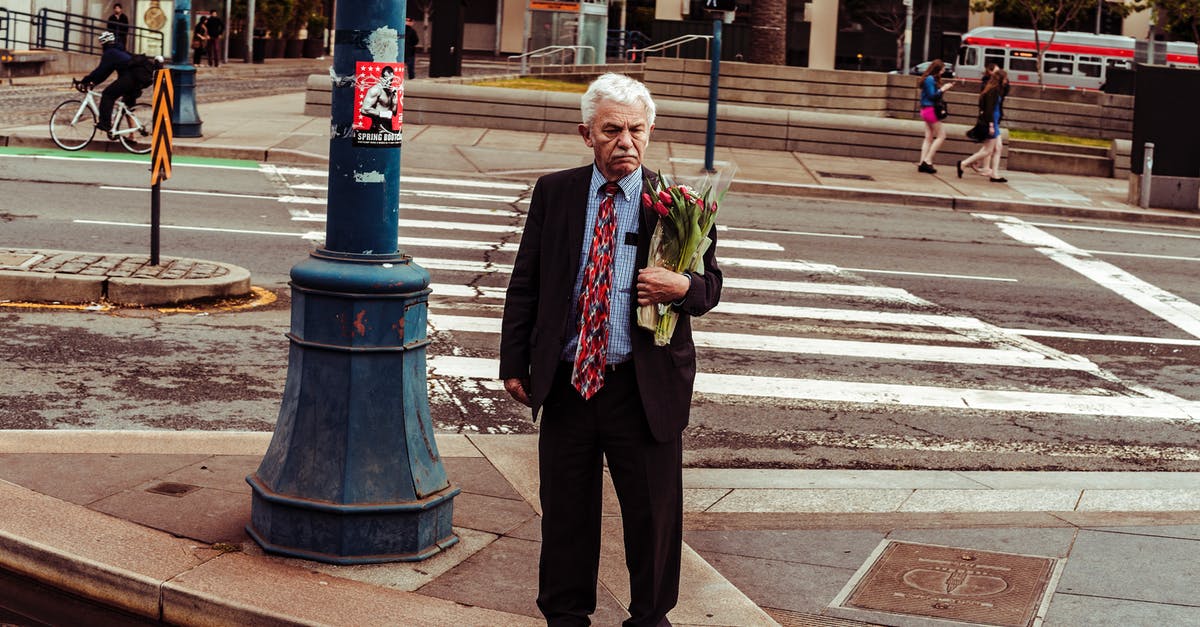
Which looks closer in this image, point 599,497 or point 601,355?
point 601,355

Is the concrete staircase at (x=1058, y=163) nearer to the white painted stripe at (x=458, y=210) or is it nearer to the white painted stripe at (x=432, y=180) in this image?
the white painted stripe at (x=432, y=180)

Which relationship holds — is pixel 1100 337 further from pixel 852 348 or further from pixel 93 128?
pixel 93 128

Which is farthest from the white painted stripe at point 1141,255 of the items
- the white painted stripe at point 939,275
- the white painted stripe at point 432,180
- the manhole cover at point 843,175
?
the white painted stripe at point 432,180

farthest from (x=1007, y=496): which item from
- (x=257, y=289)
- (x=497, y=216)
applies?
(x=497, y=216)

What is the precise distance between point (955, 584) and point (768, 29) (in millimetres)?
25085

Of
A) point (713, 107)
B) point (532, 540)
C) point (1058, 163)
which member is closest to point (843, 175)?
point (713, 107)

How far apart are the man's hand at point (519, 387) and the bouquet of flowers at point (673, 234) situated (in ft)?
1.51

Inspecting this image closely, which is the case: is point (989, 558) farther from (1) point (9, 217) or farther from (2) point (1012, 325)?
(1) point (9, 217)

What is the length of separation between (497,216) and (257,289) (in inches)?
212

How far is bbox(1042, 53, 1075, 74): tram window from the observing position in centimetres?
5341

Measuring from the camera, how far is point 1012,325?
459 inches

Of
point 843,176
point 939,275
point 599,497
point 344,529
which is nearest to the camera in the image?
point 599,497

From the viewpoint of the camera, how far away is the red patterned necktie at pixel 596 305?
4414mm

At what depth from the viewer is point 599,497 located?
15.4 feet
